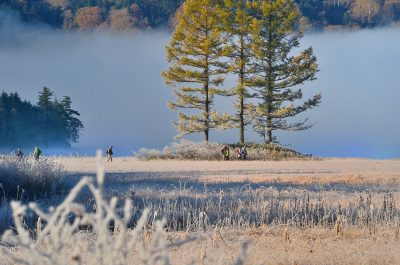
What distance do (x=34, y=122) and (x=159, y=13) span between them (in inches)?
3189

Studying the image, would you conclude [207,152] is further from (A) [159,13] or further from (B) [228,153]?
(A) [159,13]

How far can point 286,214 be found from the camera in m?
10.6

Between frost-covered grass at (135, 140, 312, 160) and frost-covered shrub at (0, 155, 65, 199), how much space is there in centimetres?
2003

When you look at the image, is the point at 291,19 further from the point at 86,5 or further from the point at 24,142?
the point at 86,5

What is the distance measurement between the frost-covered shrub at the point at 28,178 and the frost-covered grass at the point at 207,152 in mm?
20034

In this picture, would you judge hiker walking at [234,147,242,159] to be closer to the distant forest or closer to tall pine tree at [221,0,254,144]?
tall pine tree at [221,0,254,144]

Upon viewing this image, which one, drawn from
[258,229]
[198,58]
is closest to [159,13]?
[198,58]

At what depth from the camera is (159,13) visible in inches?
5664

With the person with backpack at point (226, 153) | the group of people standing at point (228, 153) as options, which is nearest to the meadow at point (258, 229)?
the person with backpack at point (226, 153)

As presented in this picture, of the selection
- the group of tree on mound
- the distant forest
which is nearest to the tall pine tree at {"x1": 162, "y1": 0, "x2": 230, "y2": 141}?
the group of tree on mound

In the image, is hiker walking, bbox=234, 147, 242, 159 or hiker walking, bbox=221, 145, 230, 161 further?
hiker walking, bbox=234, 147, 242, 159

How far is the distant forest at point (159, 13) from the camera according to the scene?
440ft

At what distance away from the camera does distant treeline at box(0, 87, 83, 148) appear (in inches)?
2564

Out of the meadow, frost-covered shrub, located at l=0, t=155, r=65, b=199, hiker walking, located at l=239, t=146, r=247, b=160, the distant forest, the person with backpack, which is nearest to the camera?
the meadow
